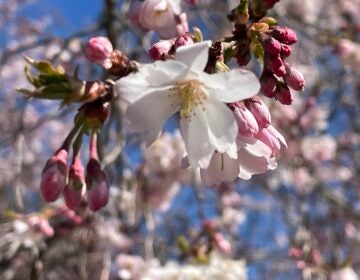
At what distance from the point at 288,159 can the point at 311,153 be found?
57 centimetres

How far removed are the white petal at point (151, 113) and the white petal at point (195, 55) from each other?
98mm

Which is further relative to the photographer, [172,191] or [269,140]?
[172,191]

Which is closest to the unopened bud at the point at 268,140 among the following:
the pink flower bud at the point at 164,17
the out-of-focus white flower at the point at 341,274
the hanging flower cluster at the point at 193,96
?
the hanging flower cluster at the point at 193,96

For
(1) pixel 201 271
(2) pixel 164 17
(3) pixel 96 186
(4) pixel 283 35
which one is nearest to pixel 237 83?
(4) pixel 283 35

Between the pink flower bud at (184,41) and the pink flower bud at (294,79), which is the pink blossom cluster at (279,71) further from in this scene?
the pink flower bud at (184,41)

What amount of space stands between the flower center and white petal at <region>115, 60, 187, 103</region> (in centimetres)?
6

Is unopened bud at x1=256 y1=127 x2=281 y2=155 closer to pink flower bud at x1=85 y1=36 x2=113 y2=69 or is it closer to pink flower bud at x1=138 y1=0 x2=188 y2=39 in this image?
pink flower bud at x1=85 y1=36 x2=113 y2=69

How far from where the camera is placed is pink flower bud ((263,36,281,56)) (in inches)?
40.4

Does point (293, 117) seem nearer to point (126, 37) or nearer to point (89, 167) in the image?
point (126, 37)

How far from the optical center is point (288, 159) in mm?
4211

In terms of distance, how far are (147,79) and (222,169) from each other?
248 mm

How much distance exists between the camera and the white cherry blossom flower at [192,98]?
3.08 ft

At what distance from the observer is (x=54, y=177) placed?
3.55ft

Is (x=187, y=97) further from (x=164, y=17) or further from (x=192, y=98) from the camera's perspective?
(x=164, y=17)
